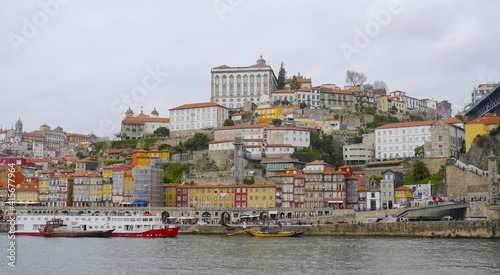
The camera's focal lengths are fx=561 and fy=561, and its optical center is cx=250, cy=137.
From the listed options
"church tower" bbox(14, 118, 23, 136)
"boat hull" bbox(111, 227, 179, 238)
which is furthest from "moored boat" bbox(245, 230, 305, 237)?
"church tower" bbox(14, 118, 23, 136)

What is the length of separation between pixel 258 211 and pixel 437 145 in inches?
985

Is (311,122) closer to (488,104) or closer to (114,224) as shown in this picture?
(488,104)

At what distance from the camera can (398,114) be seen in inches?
3996

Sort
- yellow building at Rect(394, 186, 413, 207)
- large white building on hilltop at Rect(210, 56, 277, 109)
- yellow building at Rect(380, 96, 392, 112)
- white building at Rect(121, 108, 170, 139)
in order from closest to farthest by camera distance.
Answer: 1. yellow building at Rect(394, 186, 413, 207)
2. white building at Rect(121, 108, 170, 139)
3. large white building on hilltop at Rect(210, 56, 277, 109)
4. yellow building at Rect(380, 96, 392, 112)

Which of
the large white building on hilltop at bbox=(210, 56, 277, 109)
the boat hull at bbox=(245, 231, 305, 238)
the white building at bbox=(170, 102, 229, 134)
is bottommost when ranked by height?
the boat hull at bbox=(245, 231, 305, 238)

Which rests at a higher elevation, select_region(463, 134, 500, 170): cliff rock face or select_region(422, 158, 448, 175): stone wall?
select_region(463, 134, 500, 170): cliff rock face

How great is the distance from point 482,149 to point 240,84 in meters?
Answer: 50.9

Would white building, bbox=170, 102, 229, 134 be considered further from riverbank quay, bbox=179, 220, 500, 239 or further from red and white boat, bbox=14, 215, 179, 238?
red and white boat, bbox=14, 215, 179, 238

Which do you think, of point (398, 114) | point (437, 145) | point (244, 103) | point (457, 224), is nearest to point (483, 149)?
point (437, 145)

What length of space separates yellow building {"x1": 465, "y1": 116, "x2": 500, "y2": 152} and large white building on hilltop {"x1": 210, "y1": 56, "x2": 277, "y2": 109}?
4157 centimetres

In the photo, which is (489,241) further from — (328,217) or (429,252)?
(328,217)

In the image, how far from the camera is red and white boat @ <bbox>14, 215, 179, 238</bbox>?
193ft

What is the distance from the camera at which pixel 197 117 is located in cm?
9606

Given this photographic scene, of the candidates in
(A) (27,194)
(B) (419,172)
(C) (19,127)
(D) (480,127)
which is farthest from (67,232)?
(C) (19,127)
